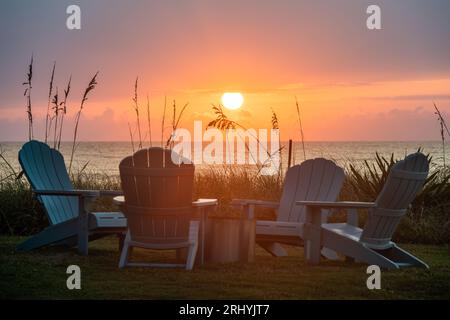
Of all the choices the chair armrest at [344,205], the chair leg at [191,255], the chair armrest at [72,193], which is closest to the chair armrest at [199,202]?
the chair leg at [191,255]

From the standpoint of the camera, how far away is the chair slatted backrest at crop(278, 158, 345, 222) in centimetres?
755

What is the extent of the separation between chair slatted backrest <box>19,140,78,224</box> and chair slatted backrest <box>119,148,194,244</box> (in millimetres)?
1478

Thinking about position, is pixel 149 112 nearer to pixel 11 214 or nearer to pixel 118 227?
pixel 11 214

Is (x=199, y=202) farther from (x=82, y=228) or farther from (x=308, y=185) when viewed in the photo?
(x=308, y=185)

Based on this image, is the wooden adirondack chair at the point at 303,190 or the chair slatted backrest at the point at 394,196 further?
the wooden adirondack chair at the point at 303,190

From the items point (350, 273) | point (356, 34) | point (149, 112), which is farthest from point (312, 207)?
point (356, 34)

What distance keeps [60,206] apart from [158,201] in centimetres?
186

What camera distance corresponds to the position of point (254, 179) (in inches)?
426

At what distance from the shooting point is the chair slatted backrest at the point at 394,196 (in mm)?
6168

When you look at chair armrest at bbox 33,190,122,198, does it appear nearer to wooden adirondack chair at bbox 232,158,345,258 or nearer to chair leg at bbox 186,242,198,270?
chair leg at bbox 186,242,198,270

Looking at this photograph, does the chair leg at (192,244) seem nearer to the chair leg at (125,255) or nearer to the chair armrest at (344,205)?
the chair leg at (125,255)

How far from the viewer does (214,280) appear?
18.6 feet

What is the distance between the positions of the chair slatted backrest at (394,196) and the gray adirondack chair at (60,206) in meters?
2.31

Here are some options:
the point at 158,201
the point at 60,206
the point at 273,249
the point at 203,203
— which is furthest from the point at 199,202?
the point at 60,206
